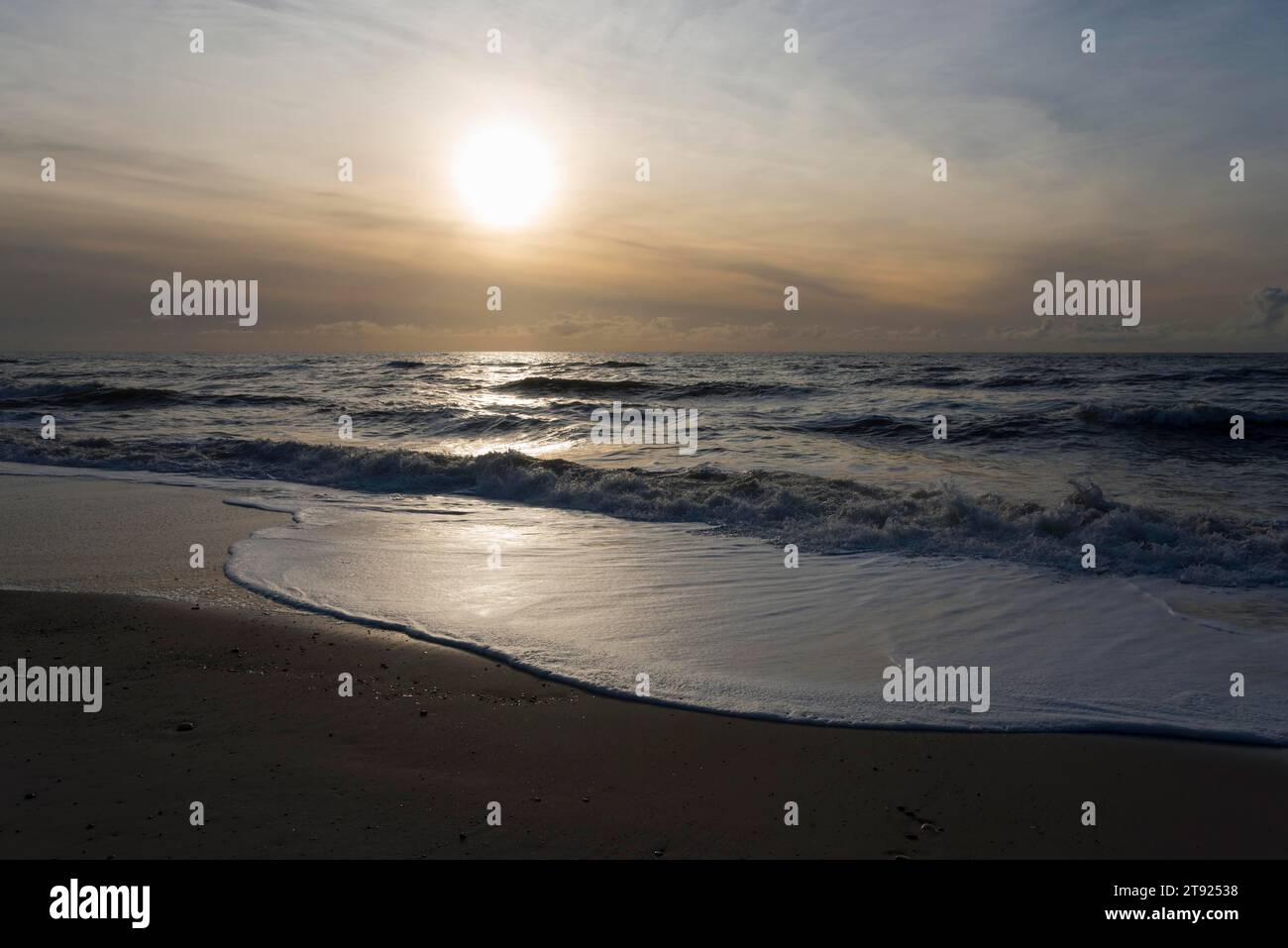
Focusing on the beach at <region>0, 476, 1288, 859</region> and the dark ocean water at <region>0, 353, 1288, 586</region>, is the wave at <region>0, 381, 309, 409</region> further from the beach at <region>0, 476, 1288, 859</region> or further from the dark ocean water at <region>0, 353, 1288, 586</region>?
the beach at <region>0, 476, 1288, 859</region>

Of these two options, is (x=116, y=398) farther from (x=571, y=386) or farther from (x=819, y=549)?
(x=819, y=549)

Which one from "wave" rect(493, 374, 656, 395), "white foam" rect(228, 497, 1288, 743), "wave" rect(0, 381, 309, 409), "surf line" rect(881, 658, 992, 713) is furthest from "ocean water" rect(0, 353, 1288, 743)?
"wave" rect(493, 374, 656, 395)

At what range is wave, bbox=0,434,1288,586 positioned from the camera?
9.27 meters

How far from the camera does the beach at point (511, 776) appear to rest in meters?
3.72

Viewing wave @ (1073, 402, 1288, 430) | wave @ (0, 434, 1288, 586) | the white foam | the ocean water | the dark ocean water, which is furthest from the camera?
wave @ (1073, 402, 1288, 430)

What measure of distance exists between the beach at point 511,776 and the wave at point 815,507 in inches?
198

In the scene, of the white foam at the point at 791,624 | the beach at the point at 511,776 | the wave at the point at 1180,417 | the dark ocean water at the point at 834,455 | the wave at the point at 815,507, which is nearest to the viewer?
the beach at the point at 511,776

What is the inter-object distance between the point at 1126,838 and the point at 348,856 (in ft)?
11.2

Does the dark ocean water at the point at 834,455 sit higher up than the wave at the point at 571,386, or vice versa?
the wave at the point at 571,386

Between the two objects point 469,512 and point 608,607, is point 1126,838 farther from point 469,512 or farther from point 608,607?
point 469,512

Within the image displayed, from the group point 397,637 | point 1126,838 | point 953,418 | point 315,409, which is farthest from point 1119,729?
point 315,409

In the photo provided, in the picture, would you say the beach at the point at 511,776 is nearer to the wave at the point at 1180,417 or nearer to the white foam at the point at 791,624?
the white foam at the point at 791,624

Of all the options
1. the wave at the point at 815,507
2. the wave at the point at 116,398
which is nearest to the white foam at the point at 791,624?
the wave at the point at 815,507

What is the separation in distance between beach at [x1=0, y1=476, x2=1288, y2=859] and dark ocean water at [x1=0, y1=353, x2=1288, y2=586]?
5156 mm
